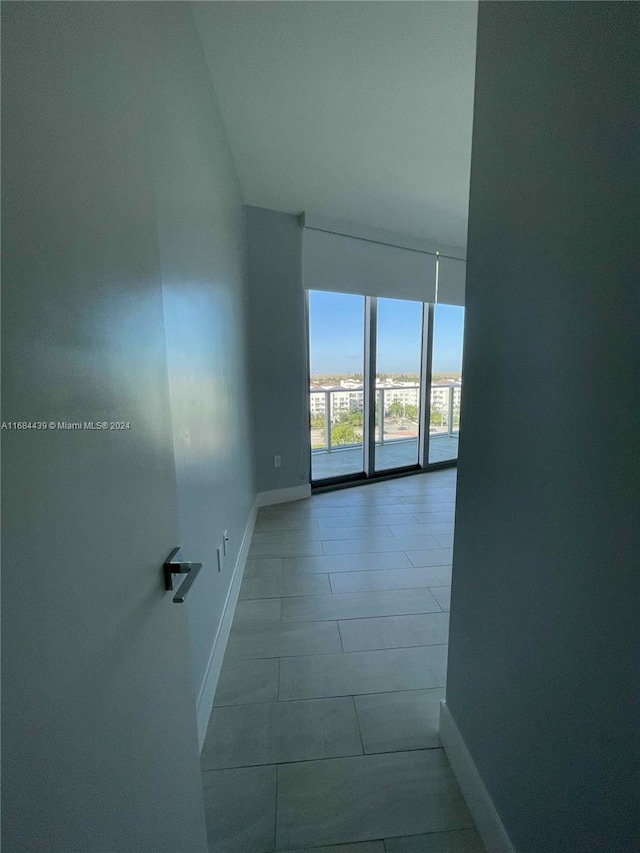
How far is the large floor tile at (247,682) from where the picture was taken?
1.38 meters

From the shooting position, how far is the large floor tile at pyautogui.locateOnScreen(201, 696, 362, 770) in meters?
1.17

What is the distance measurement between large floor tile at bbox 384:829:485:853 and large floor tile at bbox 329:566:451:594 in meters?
1.10

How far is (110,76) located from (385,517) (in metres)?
3.06

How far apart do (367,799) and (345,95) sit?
9.54 ft

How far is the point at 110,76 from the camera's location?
570 millimetres

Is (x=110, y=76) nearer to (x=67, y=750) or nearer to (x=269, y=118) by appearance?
(x=67, y=750)

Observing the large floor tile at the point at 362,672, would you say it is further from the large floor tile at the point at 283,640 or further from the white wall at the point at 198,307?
the white wall at the point at 198,307

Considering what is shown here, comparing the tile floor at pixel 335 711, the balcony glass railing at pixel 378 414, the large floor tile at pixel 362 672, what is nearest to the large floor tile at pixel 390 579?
the tile floor at pixel 335 711

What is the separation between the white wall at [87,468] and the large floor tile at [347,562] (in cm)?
150

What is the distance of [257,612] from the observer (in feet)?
6.17

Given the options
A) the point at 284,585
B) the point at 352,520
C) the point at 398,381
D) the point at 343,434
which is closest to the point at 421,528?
the point at 352,520

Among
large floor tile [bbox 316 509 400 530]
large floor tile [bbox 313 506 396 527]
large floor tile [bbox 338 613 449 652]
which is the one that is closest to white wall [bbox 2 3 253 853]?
large floor tile [bbox 338 613 449 652]

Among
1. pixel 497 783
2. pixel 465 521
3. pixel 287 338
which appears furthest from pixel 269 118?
pixel 497 783

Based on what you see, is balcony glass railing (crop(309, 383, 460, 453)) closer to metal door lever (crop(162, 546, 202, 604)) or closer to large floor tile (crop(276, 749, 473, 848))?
large floor tile (crop(276, 749, 473, 848))
